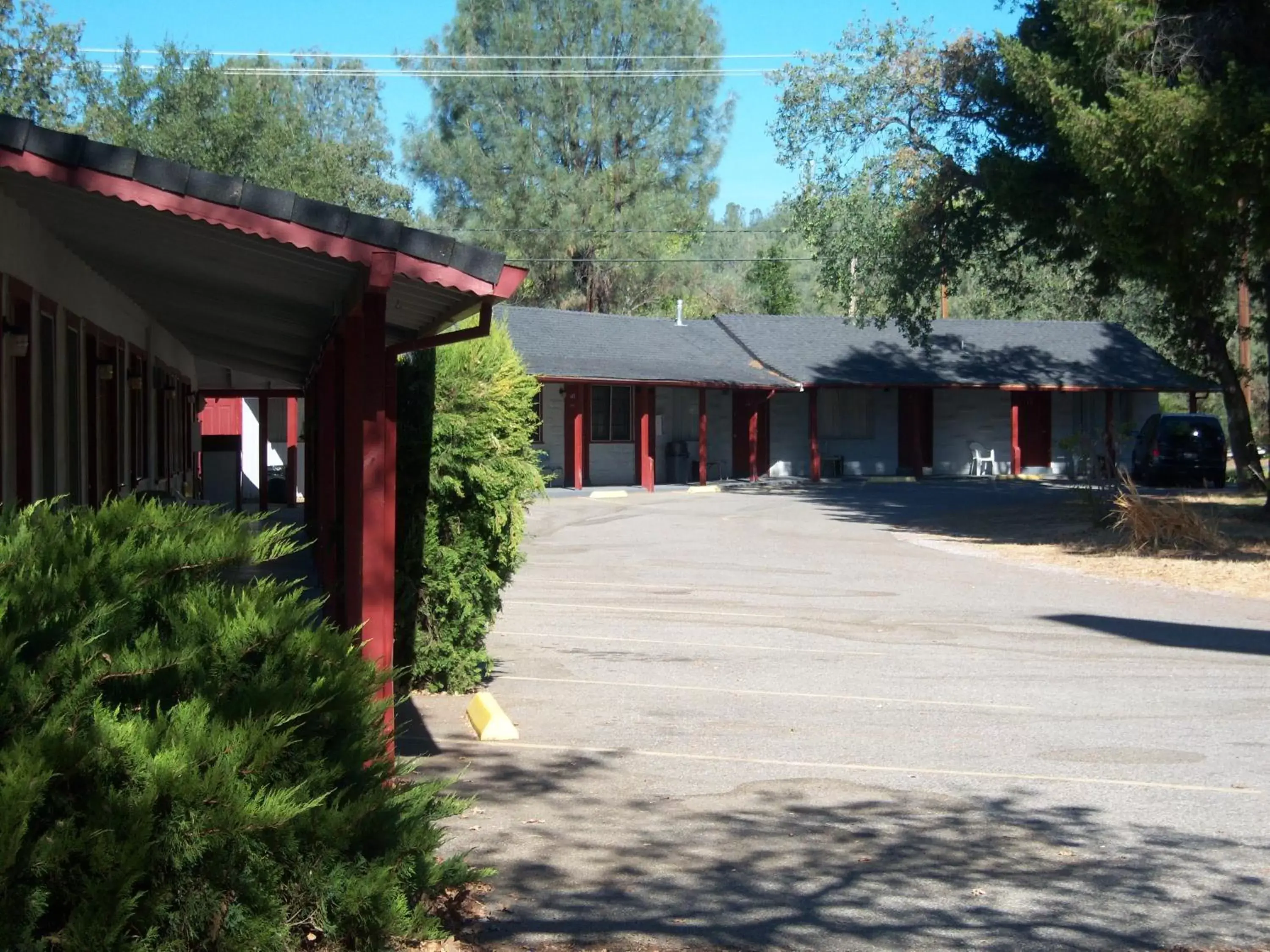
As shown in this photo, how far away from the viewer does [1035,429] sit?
132 feet

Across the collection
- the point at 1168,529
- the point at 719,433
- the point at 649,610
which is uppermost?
the point at 719,433

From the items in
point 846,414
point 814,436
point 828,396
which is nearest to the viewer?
point 814,436

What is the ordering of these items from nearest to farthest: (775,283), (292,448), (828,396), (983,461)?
(292,448), (828,396), (983,461), (775,283)

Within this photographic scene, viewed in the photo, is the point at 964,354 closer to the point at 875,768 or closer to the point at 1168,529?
the point at 1168,529

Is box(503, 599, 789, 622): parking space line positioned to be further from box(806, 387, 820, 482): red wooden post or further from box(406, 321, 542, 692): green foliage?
box(806, 387, 820, 482): red wooden post

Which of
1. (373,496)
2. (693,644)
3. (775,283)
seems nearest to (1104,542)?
(693,644)

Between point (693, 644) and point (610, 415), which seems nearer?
point (693, 644)

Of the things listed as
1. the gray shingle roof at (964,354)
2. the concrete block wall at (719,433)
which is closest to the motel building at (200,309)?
the concrete block wall at (719,433)

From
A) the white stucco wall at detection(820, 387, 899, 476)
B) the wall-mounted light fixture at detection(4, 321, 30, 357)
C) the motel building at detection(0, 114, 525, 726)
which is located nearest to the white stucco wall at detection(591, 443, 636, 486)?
the white stucco wall at detection(820, 387, 899, 476)

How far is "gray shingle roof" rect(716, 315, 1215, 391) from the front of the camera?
123 ft

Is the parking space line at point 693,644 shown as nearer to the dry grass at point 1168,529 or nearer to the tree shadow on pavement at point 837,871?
the tree shadow on pavement at point 837,871

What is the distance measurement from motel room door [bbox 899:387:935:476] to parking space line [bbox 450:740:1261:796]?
102ft

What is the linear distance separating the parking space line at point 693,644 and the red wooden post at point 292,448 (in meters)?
13.9

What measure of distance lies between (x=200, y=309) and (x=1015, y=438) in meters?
29.7
